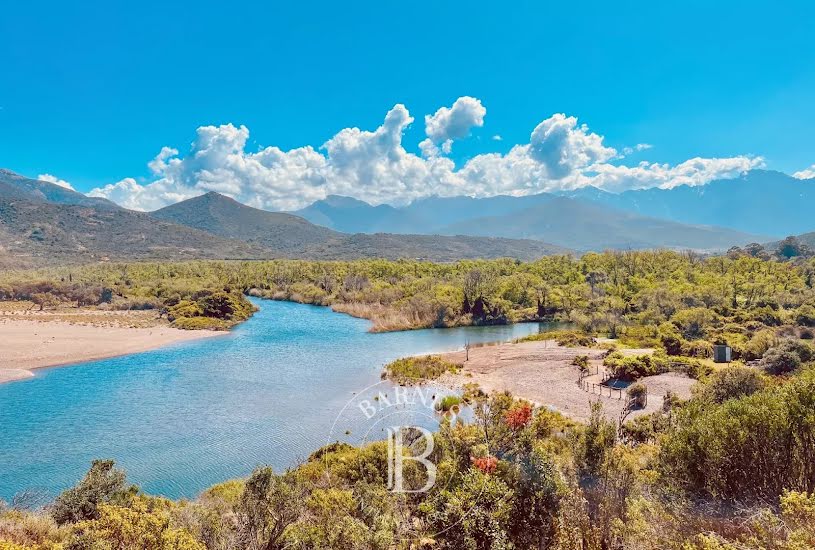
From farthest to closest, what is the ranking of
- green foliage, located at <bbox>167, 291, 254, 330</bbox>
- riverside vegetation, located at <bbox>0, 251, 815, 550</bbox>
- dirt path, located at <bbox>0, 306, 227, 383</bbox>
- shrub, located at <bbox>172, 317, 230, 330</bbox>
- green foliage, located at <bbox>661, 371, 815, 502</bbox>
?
1. green foliage, located at <bbox>167, 291, 254, 330</bbox>
2. shrub, located at <bbox>172, 317, 230, 330</bbox>
3. dirt path, located at <bbox>0, 306, 227, 383</bbox>
4. green foliage, located at <bbox>661, 371, 815, 502</bbox>
5. riverside vegetation, located at <bbox>0, 251, 815, 550</bbox>

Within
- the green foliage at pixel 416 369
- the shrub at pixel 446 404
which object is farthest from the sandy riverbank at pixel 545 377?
the shrub at pixel 446 404

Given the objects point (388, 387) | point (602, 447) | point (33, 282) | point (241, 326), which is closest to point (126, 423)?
point (388, 387)

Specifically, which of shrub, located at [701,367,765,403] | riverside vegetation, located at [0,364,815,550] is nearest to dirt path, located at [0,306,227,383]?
riverside vegetation, located at [0,364,815,550]

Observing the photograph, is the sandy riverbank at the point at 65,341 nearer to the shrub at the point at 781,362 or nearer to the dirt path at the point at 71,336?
the dirt path at the point at 71,336

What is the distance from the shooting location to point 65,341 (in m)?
54.0

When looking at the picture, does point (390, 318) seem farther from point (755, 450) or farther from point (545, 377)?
point (755, 450)

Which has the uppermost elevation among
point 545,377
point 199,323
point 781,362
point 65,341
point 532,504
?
point 532,504

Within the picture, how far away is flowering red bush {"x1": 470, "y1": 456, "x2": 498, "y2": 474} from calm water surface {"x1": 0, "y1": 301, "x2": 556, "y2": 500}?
526 inches

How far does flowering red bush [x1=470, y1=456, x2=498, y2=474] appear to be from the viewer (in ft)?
39.3

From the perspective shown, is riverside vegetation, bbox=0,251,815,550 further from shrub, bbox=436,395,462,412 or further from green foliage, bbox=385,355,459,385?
green foliage, bbox=385,355,459,385

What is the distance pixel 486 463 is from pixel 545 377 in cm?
2894

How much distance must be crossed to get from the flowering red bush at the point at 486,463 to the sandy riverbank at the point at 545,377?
55.3ft

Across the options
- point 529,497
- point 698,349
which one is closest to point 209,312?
point 698,349

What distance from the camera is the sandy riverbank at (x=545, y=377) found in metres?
31.7
